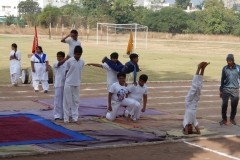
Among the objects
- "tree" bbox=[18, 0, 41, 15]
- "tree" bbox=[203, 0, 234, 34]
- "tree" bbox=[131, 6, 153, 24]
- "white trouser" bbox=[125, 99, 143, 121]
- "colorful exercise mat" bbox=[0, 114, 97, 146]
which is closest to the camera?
"colorful exercise mat" bbox=[0, 114, 97, 146]

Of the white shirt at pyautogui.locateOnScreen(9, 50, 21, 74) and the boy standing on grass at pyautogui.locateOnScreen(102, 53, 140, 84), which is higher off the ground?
the boy standing on grass at pyautogui.locateOnScreen(102, 53, 140, 84)

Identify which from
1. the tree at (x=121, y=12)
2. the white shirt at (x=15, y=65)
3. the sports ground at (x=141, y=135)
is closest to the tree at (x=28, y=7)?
the tree at (x=121, y=12)

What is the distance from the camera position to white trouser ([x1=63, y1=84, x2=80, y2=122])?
440 inches

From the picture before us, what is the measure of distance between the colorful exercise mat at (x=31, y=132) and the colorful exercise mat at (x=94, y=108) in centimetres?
164

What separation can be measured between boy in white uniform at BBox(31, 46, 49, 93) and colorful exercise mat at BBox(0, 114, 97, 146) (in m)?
5.64

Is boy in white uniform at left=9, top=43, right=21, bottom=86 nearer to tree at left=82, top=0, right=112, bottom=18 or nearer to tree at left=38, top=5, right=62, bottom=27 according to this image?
tree at left=38, top=5, right=62, bottom=27

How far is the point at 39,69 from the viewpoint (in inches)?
675

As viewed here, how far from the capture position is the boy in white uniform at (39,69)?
16938 millimetres

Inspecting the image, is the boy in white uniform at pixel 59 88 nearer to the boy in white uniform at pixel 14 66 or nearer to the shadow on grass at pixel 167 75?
the boy in white uniform at pixel 14 66

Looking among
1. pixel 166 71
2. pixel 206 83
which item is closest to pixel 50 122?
pixel 206 83

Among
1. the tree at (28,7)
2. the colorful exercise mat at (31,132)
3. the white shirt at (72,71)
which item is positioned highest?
the tree at (28,7)

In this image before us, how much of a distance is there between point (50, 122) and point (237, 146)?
13.4ft

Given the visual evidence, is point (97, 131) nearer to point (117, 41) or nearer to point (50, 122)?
point (50, 122)

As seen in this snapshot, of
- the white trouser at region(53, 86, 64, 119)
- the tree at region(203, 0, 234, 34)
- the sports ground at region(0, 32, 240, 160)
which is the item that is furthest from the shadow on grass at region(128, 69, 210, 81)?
the tree at region(203, 0, 234, 34)
